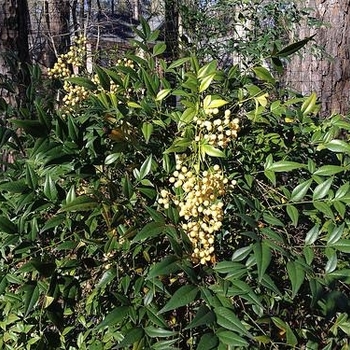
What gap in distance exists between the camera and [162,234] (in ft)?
→ 3.85

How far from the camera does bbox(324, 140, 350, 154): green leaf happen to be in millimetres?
1268

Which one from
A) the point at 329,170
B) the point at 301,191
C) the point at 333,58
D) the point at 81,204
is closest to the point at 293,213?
the point at 301,191

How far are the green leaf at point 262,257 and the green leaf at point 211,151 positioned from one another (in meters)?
0.20

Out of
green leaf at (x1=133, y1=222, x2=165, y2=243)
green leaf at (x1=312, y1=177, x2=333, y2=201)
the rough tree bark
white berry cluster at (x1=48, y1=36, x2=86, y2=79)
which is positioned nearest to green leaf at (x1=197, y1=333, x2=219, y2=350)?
green leaf at (x1=133, y1=222, x2=165, y2=243)

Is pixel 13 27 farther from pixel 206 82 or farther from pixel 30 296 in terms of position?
pixel 30 296

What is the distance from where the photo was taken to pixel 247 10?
4.28 metres

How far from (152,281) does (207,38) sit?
360 cm

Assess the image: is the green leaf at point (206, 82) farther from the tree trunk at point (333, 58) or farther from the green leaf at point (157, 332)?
the tree trunk at point (333, 58)

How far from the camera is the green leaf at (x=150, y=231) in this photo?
1.02 meters

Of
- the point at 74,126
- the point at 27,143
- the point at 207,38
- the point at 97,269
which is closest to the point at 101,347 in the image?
the point at 97,269

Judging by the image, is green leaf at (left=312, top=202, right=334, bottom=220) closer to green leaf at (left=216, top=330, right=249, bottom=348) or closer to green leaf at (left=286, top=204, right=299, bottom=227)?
green leaf at (left=286, top=204, right=299, bottom=227)

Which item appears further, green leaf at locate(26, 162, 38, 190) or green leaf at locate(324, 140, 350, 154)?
green leaf at locate(324, 140, 350, 154)

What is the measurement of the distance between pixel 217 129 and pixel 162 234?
0.89 feet

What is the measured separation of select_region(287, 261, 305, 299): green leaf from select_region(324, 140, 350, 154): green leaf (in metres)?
0.38
